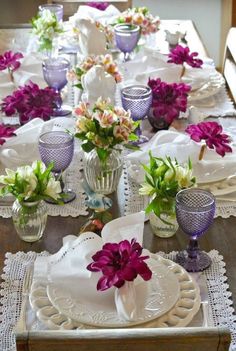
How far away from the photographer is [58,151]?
148 centimetres

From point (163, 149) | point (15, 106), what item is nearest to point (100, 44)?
point (15, 106)

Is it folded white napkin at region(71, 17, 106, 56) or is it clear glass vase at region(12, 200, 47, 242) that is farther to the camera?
folded white napkin at region(71, 17, 106, 56)

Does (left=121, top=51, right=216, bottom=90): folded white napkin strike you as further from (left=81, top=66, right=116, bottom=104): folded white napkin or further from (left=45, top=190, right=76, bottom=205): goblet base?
(left=45, top=190, right=76, bottom=205): goblet base

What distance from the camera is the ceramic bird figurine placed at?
4.85 feet

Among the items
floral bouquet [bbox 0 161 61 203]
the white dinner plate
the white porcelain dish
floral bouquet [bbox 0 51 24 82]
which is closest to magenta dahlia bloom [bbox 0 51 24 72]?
floral bouquet [bbox 0 51 24 82]

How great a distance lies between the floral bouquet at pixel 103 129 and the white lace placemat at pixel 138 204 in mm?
140

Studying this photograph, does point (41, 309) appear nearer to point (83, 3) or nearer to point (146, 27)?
point (146, 27)

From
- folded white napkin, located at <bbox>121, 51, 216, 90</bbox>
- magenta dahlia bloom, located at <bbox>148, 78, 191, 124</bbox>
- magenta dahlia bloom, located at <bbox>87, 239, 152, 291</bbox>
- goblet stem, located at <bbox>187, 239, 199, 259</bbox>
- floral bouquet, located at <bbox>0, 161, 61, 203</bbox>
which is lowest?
folded white napkin, located at <bbox>121, 51, 216, 90</bbox>

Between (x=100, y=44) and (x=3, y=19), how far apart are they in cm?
161

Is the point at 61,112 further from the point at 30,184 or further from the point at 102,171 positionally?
the point at 30,184

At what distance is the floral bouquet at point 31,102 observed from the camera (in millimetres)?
1815

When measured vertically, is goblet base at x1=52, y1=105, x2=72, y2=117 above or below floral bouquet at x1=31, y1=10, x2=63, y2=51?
below

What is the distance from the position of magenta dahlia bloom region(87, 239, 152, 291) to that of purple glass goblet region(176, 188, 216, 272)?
177mm

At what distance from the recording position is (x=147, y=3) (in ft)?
13.3
